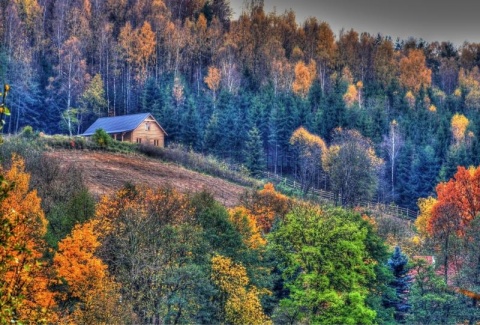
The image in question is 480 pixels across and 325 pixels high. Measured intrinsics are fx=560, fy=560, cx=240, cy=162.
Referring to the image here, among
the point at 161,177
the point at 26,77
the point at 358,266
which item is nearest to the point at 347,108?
the point at 161,177

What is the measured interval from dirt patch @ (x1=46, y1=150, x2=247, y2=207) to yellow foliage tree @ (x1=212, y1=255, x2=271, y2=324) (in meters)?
20.9

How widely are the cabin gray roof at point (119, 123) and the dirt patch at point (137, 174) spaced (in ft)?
29.5

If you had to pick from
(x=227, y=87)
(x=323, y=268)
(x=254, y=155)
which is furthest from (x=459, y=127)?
(x=323, y=268)

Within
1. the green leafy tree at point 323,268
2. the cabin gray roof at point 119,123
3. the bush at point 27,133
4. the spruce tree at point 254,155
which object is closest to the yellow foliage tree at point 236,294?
the green leafy tree at point 323,268

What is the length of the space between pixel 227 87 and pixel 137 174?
45.1 meters

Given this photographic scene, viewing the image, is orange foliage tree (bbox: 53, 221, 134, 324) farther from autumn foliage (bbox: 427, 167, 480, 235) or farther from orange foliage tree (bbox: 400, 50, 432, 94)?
orange foliage tree (bbox: 400, 50, 432, 94)

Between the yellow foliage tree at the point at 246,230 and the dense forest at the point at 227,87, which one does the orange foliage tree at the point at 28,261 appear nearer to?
the yellow foliage tree at the point at 246,230

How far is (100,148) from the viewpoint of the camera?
67625 mm

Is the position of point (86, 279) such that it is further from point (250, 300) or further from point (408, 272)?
point (408, 272)

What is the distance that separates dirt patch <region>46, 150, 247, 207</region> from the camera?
2230 inches

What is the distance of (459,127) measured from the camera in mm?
101000

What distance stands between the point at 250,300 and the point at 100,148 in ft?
132

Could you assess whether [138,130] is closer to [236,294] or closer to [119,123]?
[119,123]

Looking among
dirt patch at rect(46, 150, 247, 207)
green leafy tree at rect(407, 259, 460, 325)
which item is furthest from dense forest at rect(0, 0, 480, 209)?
green leafy tree at rect(407, 259, 460, 325)
